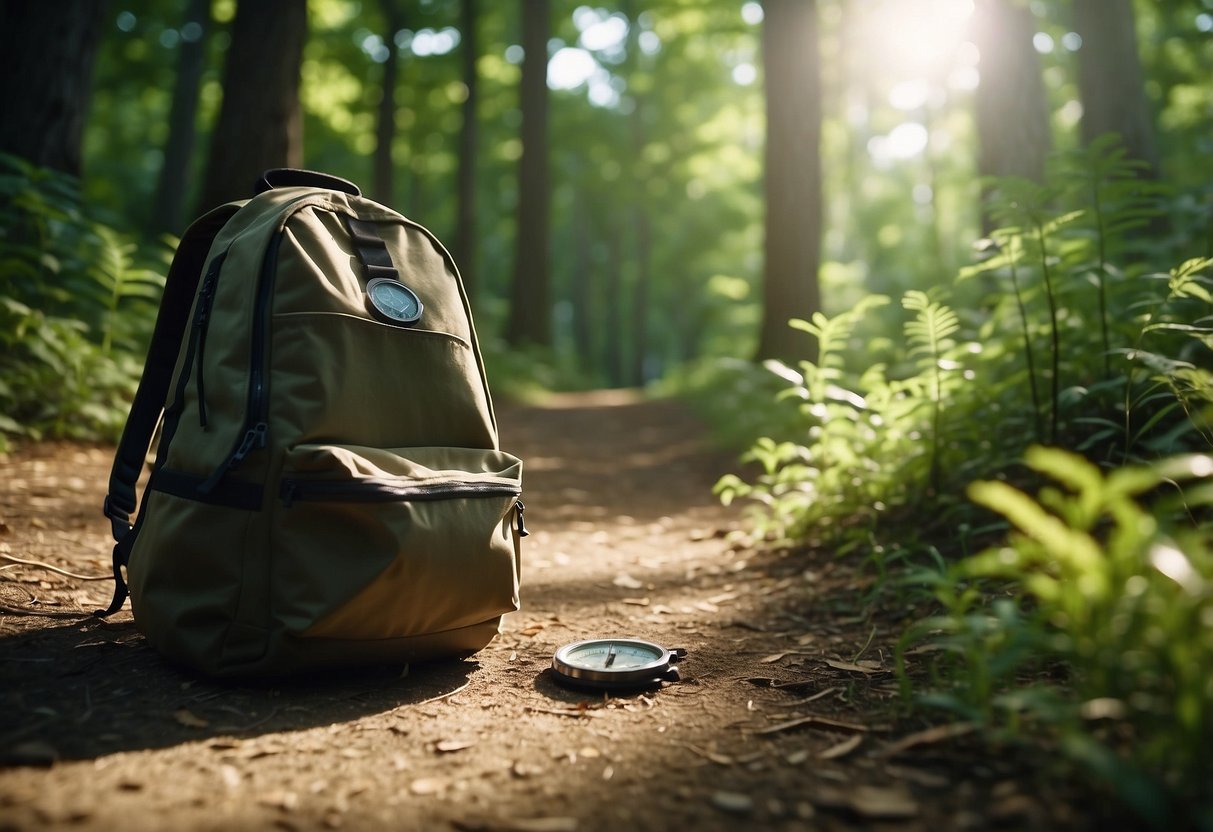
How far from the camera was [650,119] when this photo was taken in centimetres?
2138

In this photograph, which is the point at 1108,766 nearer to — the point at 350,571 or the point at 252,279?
the point at 350,571

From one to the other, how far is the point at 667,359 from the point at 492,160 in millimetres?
29543

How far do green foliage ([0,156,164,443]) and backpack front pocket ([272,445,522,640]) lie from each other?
9.15 ft

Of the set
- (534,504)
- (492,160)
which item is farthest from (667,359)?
(534,504)

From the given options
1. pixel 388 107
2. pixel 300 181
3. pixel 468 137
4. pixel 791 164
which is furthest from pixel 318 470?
pixel 388 107

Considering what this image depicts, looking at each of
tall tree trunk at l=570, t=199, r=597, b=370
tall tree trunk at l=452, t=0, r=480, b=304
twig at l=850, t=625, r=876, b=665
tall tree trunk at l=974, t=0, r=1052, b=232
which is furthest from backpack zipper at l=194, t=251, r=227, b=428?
tall tree trunk at l=570, t=199, r=597, b=370

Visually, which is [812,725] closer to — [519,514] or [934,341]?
[519,514]

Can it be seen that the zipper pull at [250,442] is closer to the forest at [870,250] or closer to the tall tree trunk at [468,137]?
the forest at [870,250]

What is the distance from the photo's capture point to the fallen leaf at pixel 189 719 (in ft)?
6.25

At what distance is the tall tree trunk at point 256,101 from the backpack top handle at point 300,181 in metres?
3.84

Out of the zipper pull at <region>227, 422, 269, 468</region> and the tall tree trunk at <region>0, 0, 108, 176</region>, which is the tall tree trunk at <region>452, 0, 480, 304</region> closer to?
the tall tree trunk at <region>0, 0, 108, 176</region>

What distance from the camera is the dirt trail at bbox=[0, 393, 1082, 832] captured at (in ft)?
4.97

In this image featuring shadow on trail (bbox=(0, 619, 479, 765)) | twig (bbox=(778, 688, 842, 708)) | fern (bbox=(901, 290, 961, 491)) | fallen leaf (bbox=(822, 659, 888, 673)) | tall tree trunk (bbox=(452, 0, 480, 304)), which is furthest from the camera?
tall tree trunk (bbox=(452, 0, 480, 304))

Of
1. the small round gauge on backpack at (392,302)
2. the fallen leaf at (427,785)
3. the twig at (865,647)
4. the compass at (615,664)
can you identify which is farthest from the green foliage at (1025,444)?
the small round gauge on backpack at (392,302)
